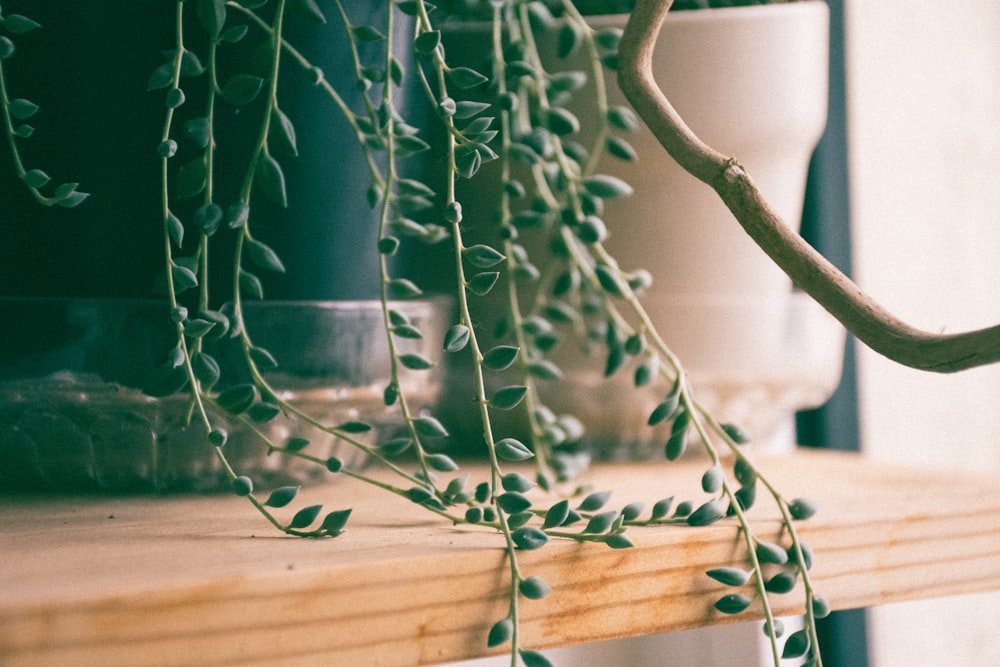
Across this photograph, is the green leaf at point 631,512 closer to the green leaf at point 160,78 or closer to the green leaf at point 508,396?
the green leaf at point 508,396

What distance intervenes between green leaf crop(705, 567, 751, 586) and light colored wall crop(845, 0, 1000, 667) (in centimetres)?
52

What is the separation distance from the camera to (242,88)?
339 millimetres

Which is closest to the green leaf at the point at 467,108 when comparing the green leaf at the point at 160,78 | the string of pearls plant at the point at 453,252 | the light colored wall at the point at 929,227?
the string of pearls plant at the point at 453,252

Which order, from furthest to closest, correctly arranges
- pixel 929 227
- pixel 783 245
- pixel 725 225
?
1. pixel 929 227
2. pixel 725 225
3. pixel 783 245

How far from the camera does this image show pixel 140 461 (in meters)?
0.41

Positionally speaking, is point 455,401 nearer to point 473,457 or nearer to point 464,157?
point 473,457

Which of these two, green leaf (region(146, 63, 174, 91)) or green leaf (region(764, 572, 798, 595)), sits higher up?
green leaf (region(146, 63, 174, 91))

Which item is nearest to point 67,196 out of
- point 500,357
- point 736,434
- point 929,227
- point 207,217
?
point 207,217

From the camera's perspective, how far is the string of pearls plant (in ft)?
1.06

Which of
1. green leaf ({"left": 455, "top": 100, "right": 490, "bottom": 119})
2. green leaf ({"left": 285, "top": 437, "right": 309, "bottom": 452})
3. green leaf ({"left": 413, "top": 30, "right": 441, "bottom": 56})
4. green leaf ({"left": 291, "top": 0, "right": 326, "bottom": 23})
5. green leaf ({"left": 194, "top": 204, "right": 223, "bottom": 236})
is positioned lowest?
green leaf ({"left": 285, "top": 437, "right": 309, "bottom": 452})

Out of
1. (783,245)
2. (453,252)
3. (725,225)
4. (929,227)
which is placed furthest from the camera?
(929,227)

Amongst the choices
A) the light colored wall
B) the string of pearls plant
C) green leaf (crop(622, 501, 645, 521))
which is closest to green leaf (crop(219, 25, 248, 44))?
the string of pearls plant

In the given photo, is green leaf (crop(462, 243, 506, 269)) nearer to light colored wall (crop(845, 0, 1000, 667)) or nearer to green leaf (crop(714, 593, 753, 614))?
green leaf (crop(714, 593, 753, 614))

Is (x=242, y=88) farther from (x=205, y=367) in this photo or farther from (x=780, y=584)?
(x=780, y=584)
